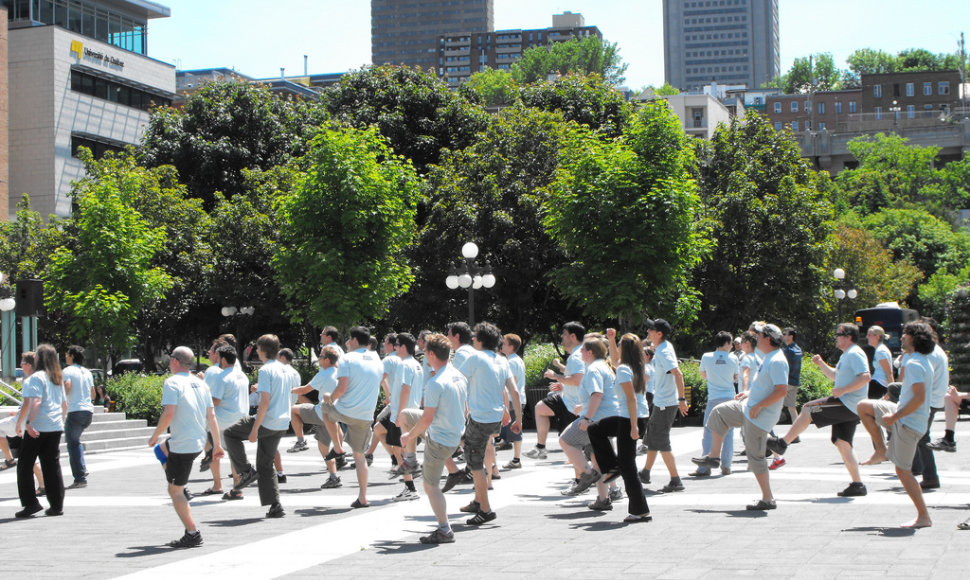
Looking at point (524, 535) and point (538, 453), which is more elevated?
point (538, 453)

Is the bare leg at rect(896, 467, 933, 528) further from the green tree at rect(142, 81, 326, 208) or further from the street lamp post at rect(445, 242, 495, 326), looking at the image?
the green tree at rect(142, 81, 326, 208)

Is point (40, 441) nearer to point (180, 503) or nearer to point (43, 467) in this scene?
point (43, 467)

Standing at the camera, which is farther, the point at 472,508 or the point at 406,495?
the point at 406,495

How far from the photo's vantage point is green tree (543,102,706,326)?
76.4 ft

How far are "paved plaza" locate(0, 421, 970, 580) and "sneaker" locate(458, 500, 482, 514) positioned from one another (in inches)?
4.3

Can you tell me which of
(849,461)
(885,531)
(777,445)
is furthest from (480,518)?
(849,461)

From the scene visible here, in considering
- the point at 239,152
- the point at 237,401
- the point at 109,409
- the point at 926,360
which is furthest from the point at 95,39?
the point at 926,360

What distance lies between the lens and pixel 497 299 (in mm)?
29844

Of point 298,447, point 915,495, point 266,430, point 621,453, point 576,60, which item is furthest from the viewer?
point 576,60

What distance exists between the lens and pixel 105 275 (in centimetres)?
2620

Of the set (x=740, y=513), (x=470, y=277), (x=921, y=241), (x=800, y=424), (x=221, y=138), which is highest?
(x=221, y=138)

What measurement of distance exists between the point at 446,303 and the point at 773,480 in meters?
19.0

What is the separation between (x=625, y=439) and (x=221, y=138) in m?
32.4

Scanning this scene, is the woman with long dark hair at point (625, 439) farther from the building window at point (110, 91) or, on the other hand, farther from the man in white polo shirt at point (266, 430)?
the building window at point (110, 91)
